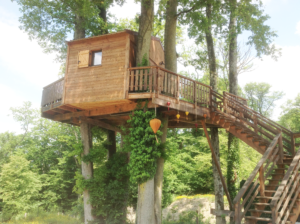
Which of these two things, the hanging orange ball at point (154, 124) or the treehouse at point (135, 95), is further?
the treehouse at point (135, 95)

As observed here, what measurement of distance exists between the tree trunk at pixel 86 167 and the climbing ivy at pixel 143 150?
11.7ft

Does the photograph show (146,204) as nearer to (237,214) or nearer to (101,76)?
(237,214)

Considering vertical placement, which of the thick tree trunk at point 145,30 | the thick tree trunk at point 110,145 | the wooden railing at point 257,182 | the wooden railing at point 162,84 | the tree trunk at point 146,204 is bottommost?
the tree trunk at point 146,204

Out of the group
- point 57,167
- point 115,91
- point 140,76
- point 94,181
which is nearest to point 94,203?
point 94,181

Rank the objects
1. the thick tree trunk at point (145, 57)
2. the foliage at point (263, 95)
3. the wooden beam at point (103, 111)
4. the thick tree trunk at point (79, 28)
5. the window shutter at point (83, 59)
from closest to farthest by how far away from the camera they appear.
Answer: the thick tree trunk at point (145, 57) → the wooden beam at point (103, 111) → the window shutter at point (83, 59) → the thick tree trunk at point (79, 28) → the foliage at point (263, 95)

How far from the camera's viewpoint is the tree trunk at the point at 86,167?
1205 centimetres

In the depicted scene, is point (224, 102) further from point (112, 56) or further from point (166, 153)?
point (112, 56)

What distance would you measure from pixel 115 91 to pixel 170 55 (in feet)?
12.7

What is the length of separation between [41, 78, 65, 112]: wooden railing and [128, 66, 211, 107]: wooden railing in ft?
12.0

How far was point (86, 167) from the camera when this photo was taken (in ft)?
41.0

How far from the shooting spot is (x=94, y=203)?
12031mm

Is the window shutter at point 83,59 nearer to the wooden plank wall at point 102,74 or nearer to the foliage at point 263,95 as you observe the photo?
the wooden plank wall at point 102,74

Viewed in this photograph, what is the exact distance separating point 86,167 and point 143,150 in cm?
423

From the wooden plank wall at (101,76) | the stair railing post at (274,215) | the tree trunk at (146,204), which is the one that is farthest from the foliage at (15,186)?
the stair railing post at (274,215)
